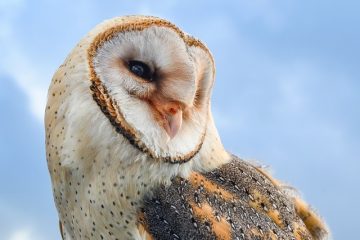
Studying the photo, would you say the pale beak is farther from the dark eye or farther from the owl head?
the dark eye

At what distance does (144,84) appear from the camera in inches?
127

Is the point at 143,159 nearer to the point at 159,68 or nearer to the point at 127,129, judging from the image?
the point at 127,129

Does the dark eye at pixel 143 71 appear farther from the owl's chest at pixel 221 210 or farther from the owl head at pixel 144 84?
the owl's chest at pixel 221 210

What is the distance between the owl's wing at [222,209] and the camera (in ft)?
10.7

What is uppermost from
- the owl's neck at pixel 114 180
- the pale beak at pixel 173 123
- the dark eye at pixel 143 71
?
the dark eye at pixel 143 71

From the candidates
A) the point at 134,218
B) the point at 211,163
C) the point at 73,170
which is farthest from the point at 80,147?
the point at 211,163

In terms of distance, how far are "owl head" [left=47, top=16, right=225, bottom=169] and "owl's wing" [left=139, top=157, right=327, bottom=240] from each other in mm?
202

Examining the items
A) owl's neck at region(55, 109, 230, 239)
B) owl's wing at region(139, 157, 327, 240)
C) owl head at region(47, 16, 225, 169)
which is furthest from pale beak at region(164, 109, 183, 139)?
owl's wing at region(139, 157, 327, 240)

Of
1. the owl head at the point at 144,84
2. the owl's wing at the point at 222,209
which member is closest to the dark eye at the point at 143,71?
the owl head at the point at 144,84

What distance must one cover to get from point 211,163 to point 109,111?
64 cm

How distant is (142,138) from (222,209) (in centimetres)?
55

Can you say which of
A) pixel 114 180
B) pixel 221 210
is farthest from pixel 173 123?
pixel 221 210

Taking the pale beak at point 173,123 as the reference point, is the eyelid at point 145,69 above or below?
above

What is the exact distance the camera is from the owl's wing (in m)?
3.26
